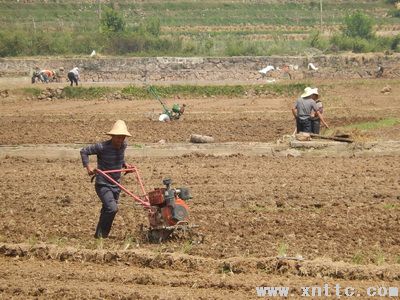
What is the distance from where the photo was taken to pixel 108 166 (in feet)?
43.7

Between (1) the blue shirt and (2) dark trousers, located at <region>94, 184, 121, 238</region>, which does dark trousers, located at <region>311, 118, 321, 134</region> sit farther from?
(2) dark trousers, located at <region>94, 184, 121, 238</region>

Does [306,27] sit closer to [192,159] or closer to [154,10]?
[154,10]

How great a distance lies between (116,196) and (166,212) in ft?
2.70

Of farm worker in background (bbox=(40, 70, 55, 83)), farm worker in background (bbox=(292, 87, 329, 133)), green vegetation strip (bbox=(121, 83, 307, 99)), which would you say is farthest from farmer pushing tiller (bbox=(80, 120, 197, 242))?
farm worker in background (bbox=(40, 70, 55, 83))

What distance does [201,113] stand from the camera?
3406cm

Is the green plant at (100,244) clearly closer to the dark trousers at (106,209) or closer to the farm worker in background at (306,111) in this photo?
the dark trousers at (106,209)

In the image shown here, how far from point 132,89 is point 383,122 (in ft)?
59.0

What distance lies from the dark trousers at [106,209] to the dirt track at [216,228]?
0.53ft

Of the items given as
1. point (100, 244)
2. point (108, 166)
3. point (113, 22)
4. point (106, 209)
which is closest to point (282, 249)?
point (100, 244)

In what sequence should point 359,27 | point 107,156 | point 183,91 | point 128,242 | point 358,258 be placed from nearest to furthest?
point 358,258, point 128,242, point 107,156, point 183,91, point 359,27

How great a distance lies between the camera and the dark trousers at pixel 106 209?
→ 1303 cm

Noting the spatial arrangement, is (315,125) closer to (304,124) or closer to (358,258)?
(304,124)

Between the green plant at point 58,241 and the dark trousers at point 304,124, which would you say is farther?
the dark trousers at point 304,124

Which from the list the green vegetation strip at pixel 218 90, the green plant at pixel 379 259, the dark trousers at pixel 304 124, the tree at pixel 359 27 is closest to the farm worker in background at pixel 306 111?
the dark trousers at pixel 304 124
